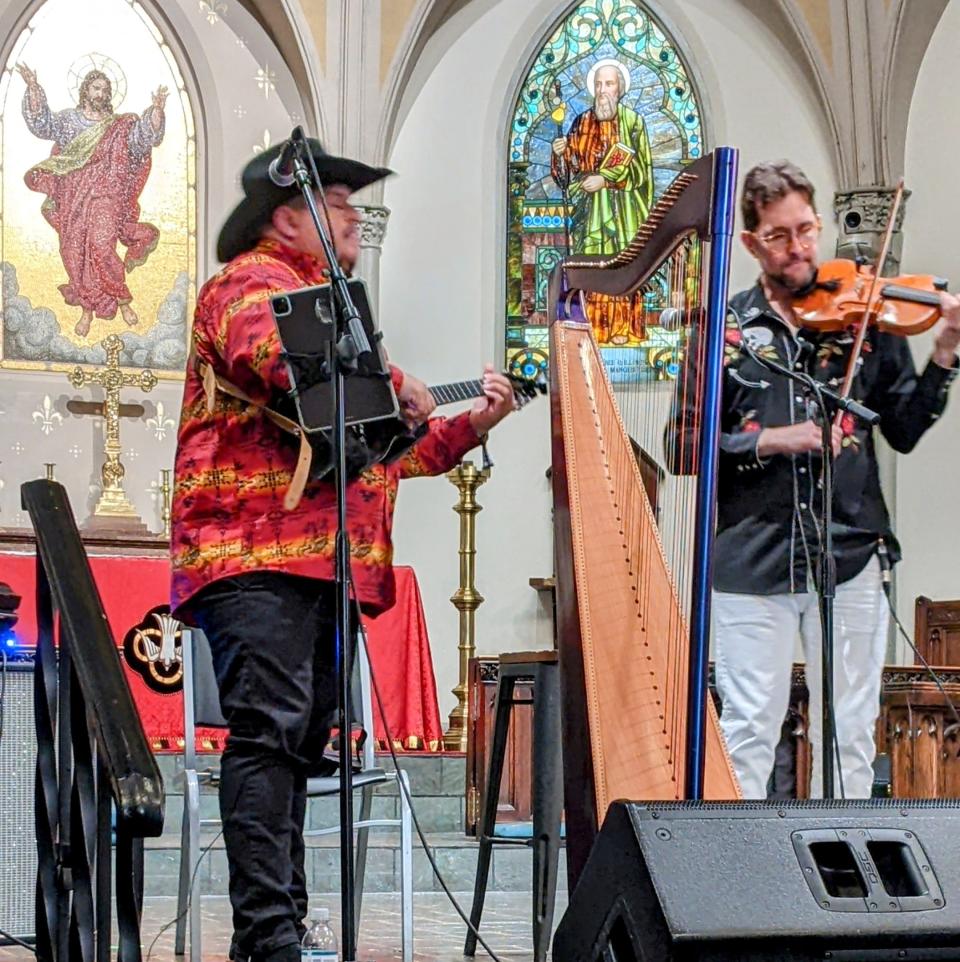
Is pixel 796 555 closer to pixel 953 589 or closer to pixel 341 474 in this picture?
pixel 341 474

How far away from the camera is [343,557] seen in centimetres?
258

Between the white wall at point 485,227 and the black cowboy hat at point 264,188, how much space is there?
5.99m

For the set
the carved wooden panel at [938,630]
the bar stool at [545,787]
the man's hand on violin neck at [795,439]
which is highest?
the man's hand on violin neck at [795,439]

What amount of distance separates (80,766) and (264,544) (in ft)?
3.21

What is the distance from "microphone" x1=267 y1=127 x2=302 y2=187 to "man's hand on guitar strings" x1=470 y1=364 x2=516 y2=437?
0.47 meters

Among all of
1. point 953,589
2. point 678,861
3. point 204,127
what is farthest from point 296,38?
point 678,861

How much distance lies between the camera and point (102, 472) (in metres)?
8.52

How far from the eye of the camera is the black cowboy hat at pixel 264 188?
2934mm

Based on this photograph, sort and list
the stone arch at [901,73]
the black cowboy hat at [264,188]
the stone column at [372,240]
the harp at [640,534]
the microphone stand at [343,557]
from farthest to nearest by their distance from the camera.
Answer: the stone arch at [901,73] < the stone column at [372,240] < the black cowboy hat at [264,188] < the microphone stand at [343,557] < the harp at [640,534]

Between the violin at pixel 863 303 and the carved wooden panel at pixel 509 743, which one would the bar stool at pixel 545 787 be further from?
the carved wooden panel at pixel 509 743

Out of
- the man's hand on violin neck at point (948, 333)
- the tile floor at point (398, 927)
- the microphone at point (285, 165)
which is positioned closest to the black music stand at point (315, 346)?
the microphone at point (285, 165)

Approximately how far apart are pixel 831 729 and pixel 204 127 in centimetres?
707

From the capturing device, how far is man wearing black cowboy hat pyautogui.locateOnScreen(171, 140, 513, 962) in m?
2.72

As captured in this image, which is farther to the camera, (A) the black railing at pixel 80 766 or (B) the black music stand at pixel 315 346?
(B) the black music stand at pixel 315 346
